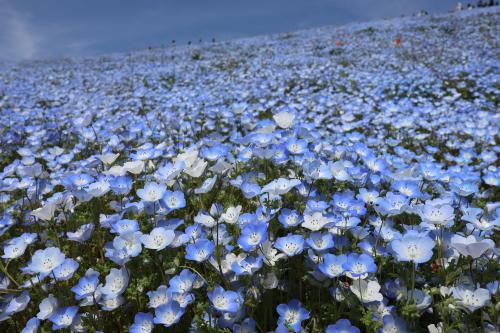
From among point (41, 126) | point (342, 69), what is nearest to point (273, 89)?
point (342, 69)

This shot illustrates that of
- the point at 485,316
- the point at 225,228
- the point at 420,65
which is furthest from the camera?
the point at 420,65

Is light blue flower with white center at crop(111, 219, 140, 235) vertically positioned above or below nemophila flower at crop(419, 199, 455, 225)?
below

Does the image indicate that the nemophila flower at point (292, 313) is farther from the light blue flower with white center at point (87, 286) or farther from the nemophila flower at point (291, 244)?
the light blue flower with white center at point (87, 286)

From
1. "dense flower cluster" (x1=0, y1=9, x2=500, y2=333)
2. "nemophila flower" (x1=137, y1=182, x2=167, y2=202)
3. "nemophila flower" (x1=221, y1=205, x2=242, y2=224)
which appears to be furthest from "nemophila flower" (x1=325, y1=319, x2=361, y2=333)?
"nemophila flower" (x1=137, y1=182, x2=167, y2=202)

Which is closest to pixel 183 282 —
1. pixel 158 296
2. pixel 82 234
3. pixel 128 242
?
pixel 158 296

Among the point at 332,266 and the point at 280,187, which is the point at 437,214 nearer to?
the point at 332,266

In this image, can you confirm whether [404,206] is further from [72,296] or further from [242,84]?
[242,84]

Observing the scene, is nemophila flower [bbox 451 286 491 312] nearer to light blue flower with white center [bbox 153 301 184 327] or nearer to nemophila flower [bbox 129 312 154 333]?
light blue flower with white center [bbox 153 301 184 327]
